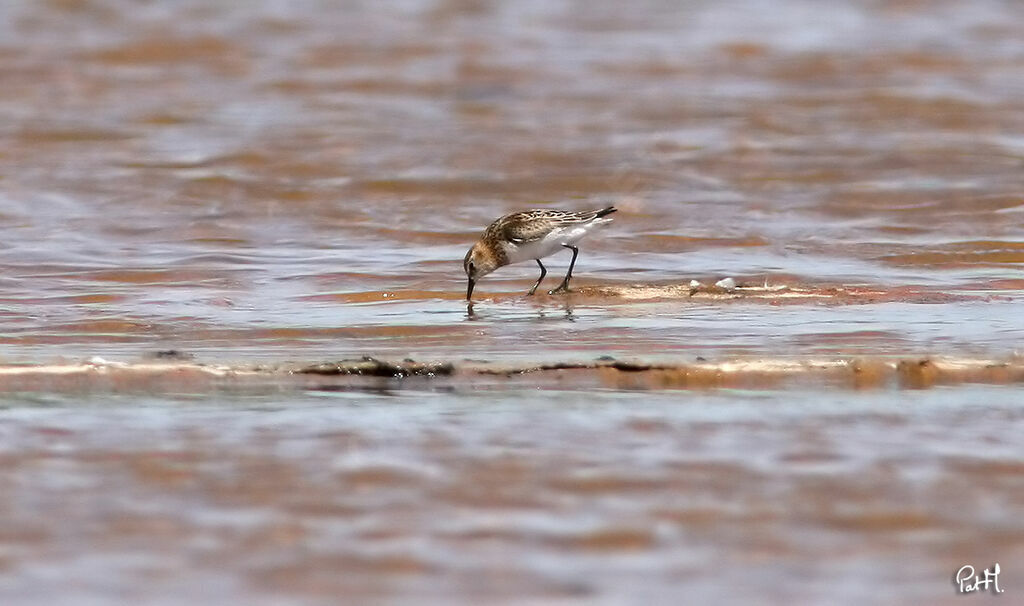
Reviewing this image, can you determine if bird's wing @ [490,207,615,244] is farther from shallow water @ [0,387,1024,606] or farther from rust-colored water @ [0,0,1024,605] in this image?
shallow water @ [0,387,1024,606]

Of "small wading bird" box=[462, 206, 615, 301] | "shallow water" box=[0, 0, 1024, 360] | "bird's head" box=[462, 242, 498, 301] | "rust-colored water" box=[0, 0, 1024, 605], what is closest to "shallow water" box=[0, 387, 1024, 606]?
"rust-colored water" box=[0, 0, 1024, 605]

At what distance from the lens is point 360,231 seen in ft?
30.9

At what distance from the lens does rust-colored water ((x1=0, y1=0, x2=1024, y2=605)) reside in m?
3.25

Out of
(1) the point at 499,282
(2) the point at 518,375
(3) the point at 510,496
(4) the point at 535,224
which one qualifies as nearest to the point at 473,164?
(1) the point at 499,282

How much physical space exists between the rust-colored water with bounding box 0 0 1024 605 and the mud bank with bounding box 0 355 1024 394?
0.09 m

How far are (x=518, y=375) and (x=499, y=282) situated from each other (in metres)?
3.86

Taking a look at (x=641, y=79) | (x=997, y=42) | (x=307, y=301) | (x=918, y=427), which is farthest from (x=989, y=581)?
(x=997, y=42)

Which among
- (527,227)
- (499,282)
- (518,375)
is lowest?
(518,375)

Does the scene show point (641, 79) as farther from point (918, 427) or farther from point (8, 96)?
point (918, 427)

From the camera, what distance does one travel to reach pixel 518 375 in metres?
4.68

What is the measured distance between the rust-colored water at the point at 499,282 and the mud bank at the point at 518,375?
9cm
